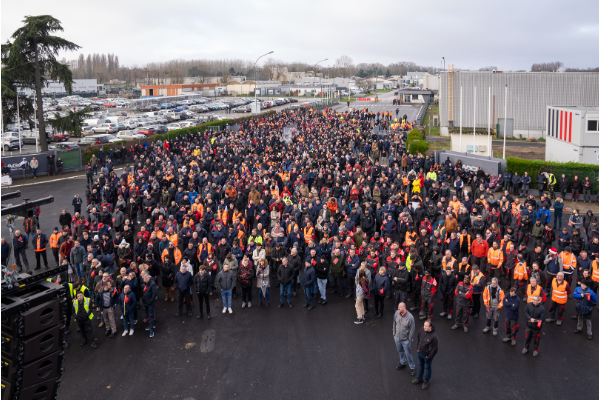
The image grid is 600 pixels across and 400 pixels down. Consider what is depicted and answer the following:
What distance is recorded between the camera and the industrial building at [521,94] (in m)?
40.1

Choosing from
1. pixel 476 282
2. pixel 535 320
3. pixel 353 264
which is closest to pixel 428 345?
pixel 535 320

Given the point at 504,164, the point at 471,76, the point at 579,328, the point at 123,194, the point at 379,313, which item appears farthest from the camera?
the point at 471,76

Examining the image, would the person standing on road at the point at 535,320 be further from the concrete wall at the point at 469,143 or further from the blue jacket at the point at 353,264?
the concrete wall at the point at 469,143

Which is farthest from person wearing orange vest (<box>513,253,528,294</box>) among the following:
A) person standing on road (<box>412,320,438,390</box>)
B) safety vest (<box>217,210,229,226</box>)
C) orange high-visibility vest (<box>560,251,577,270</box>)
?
safety vest (<box>217,210,229,226</box>)

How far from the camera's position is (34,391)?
4.78 metres

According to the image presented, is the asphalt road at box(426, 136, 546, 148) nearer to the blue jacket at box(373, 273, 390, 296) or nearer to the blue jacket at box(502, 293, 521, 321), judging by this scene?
the blue jacket at box(373, 273, 390, 296)

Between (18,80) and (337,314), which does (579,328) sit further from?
(18,80)

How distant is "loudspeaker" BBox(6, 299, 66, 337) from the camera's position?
4449mm

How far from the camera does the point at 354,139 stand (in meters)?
36.2

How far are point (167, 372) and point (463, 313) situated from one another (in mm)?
5960

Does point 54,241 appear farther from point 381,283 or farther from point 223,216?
point 381,283

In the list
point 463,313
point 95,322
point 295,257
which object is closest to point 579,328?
point 463,313

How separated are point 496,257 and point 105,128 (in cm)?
4627

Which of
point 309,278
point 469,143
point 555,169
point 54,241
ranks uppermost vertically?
point 469,143
